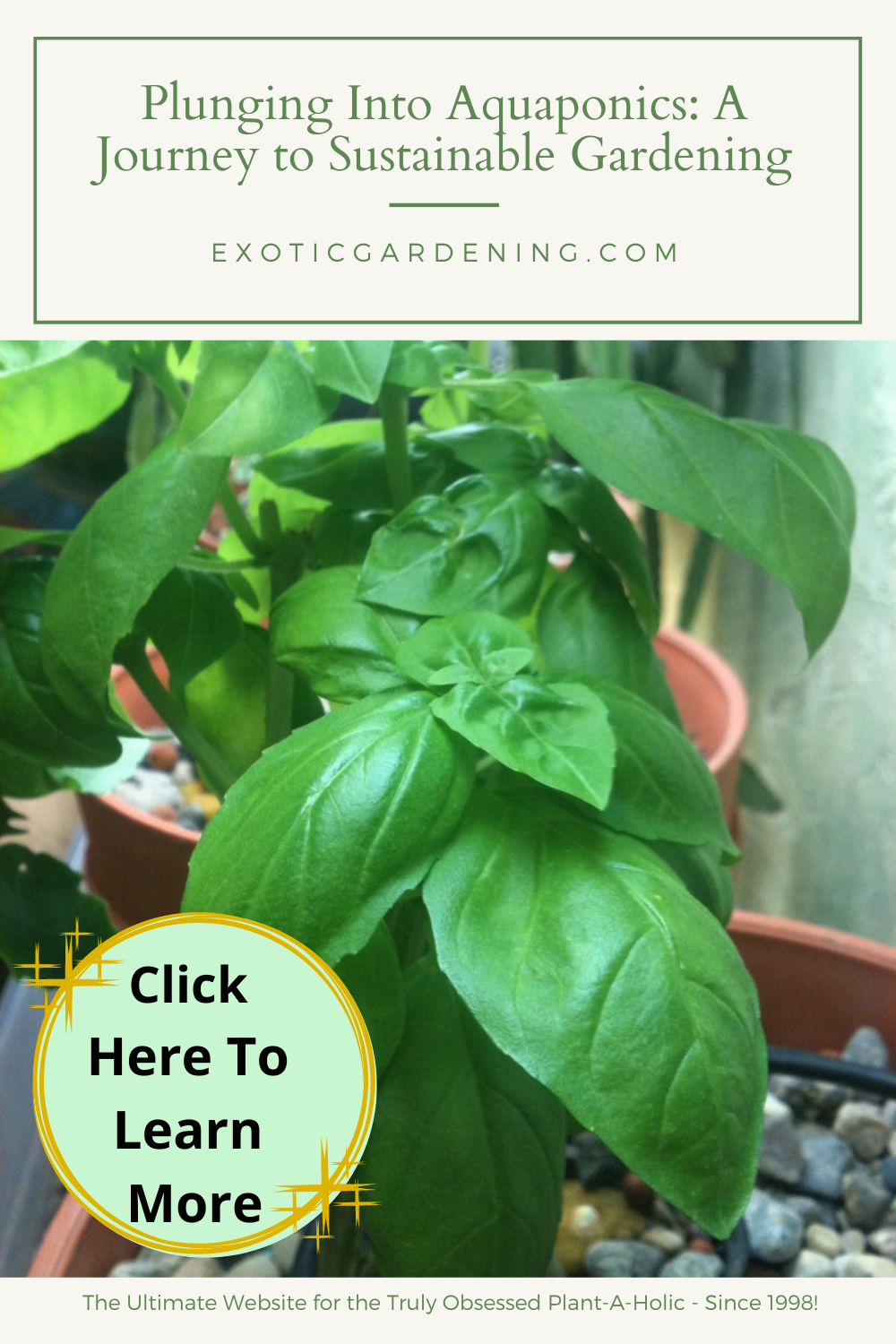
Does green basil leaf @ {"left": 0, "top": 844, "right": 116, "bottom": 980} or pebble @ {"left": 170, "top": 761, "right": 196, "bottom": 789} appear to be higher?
pebble @ {"left": 170, "top": 761, "right": 196, "bottom": 789}

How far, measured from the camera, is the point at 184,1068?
398 mm

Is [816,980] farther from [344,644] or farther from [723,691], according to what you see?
[344,644]

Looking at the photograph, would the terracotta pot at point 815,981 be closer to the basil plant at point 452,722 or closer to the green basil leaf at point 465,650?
the basil plant at point 452,722

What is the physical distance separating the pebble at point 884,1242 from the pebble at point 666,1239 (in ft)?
0.29

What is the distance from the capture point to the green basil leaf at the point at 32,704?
431mm

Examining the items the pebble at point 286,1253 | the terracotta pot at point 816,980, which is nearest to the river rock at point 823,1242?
the terracotta pot at point 816,980

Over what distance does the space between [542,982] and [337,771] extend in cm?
8

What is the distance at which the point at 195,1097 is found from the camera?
0.40 meters

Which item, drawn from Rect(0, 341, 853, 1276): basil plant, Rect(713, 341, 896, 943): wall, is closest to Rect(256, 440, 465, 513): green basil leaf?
Rect(0, 341, 853, 1276): basil plant

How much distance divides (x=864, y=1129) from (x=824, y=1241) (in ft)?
0.26

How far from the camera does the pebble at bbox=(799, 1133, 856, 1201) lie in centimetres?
56

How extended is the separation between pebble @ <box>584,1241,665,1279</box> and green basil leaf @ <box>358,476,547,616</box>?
295mm
